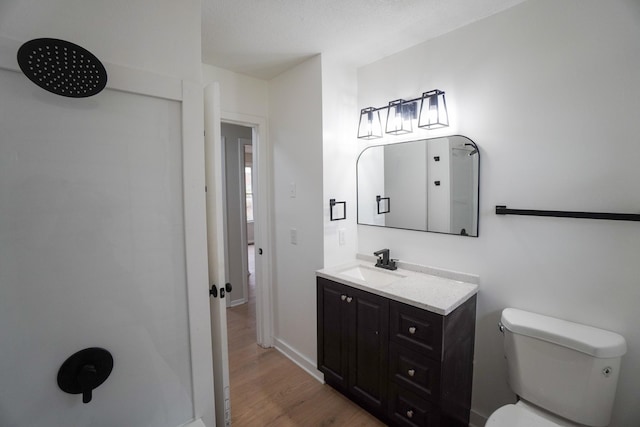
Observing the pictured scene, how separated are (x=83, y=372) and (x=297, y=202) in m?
1.69

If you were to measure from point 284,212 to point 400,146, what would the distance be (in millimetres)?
1126


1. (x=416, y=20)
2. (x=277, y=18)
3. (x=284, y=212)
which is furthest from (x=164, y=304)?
(x=416, y=20)

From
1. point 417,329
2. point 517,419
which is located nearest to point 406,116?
point 417,329

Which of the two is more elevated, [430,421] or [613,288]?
[613,288]

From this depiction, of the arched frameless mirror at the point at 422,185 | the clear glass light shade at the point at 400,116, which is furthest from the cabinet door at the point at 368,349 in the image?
the clear glass light shade at the point at 400,116

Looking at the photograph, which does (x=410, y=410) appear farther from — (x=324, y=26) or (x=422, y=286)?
(x=324, y=26)

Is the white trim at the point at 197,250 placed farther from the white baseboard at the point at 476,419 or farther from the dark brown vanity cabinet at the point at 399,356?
the white baseboard at the point at 476,419

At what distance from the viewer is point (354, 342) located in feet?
6.20

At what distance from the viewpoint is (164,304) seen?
1.17 meters

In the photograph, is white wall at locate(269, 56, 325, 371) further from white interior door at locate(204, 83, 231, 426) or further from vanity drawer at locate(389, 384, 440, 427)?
white interior door at locate(204, 83, 231, 426)

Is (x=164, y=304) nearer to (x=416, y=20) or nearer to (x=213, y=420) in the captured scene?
(x=213, y=420)

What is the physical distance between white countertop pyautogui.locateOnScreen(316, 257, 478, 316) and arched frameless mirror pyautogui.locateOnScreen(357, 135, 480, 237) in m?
0.30

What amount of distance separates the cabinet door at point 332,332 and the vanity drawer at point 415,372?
398 mm

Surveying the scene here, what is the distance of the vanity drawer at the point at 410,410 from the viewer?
1500 mm
